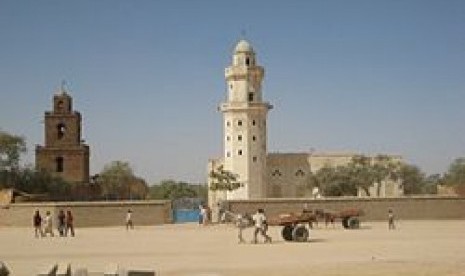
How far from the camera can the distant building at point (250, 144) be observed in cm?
10081

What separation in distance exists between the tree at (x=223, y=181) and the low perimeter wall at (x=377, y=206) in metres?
43.7

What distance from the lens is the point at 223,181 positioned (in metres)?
95.2

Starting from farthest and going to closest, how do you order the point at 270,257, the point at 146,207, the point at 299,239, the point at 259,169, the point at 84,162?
the point at 259,169 < the point at 84,162 < the point at 146,207 < the point at 299,239 < the point at 270,257

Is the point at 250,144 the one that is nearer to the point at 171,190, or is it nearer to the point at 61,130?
the point at 61,130

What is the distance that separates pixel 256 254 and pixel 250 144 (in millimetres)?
77667

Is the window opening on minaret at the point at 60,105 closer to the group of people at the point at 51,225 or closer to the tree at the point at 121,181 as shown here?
the tree at the point at 121,181

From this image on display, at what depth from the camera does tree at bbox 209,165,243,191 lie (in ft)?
306

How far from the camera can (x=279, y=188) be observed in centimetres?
10962

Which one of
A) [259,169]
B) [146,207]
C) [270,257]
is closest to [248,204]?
[146,207]

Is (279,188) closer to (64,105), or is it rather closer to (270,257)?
(64,105)

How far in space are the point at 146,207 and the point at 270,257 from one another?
2515 cm

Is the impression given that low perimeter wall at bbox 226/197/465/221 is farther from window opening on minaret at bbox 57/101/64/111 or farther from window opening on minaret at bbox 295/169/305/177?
window opening on minaret at bbox 295/169/305/177

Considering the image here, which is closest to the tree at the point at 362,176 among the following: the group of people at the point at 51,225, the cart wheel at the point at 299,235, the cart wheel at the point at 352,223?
the cart wheel at the point at 352,223

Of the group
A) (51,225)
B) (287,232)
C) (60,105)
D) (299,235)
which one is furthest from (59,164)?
(299,235)
